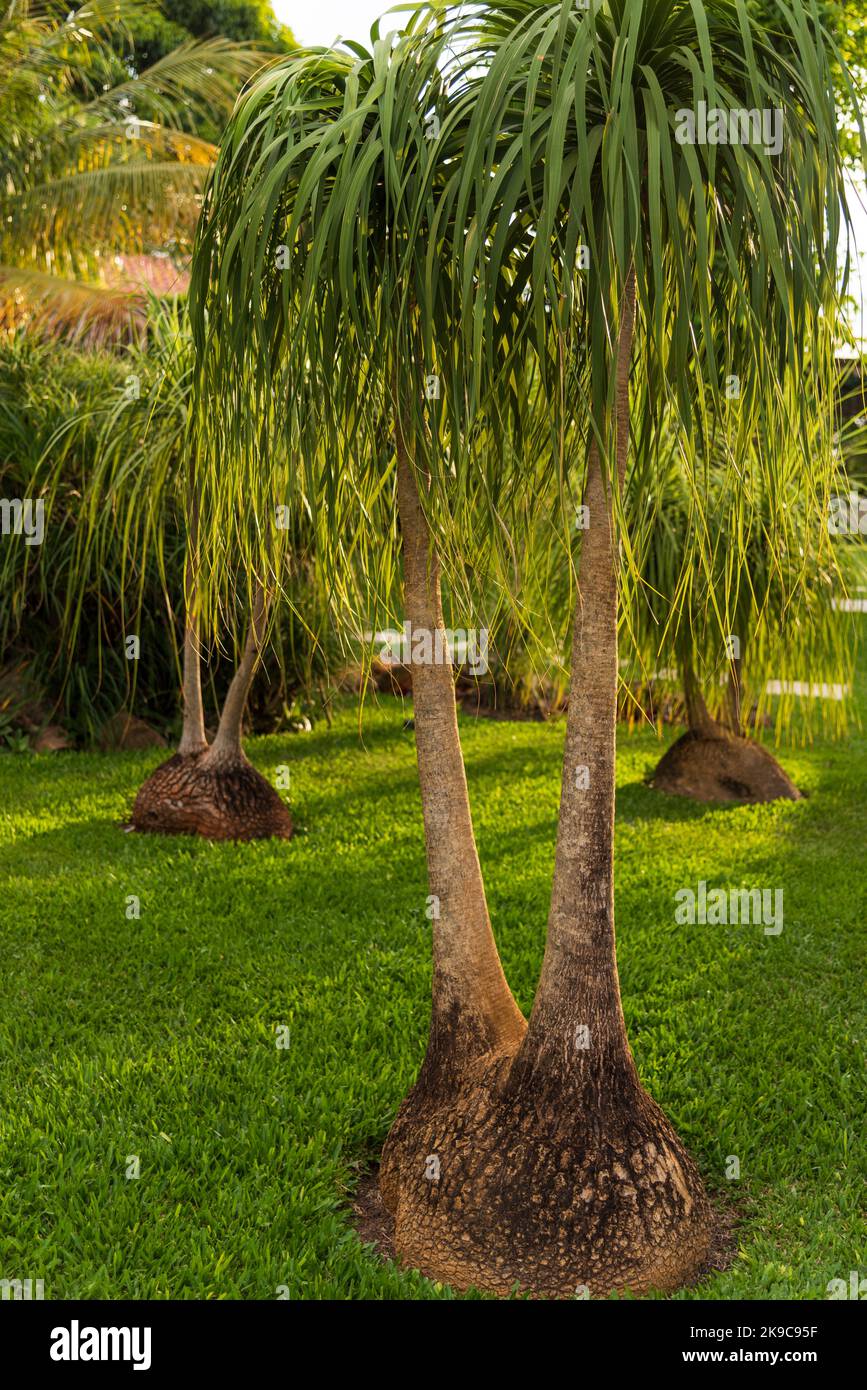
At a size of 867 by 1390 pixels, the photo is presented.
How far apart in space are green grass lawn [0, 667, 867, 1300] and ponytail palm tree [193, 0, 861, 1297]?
299 millimetres

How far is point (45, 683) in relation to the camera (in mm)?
7914

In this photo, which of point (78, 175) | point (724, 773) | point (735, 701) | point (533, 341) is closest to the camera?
point (533, 341)

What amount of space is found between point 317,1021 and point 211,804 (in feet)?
7.29

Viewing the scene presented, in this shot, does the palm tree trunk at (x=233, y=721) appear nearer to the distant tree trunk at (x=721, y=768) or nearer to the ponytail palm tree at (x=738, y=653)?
the ponytail palm tree at (x=738, y=653)

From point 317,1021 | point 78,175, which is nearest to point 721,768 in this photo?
point 317,1021

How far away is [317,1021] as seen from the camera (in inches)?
159

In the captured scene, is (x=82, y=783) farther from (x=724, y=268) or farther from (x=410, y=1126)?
(x=724, y=268)

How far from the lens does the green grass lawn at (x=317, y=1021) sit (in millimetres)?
2836

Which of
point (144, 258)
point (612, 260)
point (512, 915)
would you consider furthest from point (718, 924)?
point (144, 258)

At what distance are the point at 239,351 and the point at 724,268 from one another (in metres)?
1.14

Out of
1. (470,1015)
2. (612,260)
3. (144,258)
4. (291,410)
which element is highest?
(144,258)

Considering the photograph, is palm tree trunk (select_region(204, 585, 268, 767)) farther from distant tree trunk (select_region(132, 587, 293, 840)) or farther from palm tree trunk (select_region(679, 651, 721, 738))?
palm tree trunk (select_region(679, 651, 721, 738))

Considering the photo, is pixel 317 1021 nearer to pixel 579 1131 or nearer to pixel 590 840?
pixel 579 1131

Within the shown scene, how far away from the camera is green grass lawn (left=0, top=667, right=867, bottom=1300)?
2.84 m
